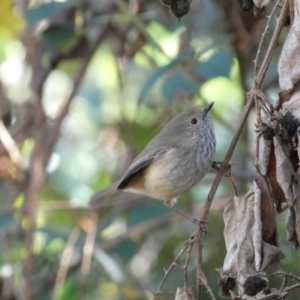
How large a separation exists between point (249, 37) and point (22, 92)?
1.88 metres

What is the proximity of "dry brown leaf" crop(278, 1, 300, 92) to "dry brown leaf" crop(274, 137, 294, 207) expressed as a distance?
0.18 m

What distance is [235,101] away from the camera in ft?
18.4

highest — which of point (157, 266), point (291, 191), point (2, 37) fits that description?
point (291, 191)

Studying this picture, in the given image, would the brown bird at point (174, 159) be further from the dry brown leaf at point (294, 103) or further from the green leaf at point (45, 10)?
the dry brown leaf at point (294, 103)

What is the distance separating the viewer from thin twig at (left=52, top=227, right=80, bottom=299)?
13.7 ft

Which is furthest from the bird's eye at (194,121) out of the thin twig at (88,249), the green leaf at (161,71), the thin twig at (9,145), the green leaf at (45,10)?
the thin twig at (9,145)

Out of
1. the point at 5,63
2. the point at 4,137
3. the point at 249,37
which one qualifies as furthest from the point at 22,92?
the point at 249,37

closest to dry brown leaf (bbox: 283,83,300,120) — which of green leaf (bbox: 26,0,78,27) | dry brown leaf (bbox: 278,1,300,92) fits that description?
dry brown leaf (bbox: 278,1,300,92)

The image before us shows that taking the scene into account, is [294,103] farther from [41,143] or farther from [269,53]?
[41,143]

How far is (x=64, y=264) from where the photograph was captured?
4180 mm

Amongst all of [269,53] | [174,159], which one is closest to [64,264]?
[174,159]

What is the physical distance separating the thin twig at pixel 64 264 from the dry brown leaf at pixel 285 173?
7.84 feet

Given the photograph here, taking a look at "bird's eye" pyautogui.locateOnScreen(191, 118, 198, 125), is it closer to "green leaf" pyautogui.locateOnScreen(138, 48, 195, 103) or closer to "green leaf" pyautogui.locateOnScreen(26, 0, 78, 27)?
"green leaf" pyautogui.locateOnScreen(138, 48, 195, 103)

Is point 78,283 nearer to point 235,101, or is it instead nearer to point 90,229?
point 90,229
